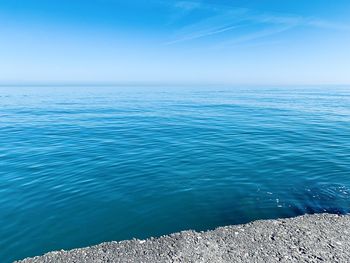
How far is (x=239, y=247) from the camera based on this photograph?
22.5ft

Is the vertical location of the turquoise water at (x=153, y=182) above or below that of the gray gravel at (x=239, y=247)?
below

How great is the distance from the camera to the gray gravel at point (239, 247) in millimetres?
6414

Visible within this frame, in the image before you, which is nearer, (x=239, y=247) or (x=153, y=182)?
(x=239, y=247)

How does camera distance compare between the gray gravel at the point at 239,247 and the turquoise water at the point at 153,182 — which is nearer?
the gray gravel at the point at 239,247

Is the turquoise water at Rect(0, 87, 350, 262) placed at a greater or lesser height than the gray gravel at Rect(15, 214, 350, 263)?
lesser

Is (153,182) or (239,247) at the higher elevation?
(239,247)

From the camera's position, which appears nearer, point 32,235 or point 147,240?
point 147,240

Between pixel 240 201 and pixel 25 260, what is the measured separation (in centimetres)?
826

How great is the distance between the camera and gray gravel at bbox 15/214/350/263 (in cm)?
641

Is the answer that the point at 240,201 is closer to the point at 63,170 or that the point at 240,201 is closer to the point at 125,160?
the point at 125,160

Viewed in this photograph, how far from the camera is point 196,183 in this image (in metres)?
12.2

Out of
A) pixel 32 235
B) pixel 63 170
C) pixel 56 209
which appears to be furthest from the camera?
pixel 63 170

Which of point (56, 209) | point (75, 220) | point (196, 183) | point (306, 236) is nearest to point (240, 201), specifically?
point (196, 183)

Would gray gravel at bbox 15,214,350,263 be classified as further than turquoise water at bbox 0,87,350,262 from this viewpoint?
No
